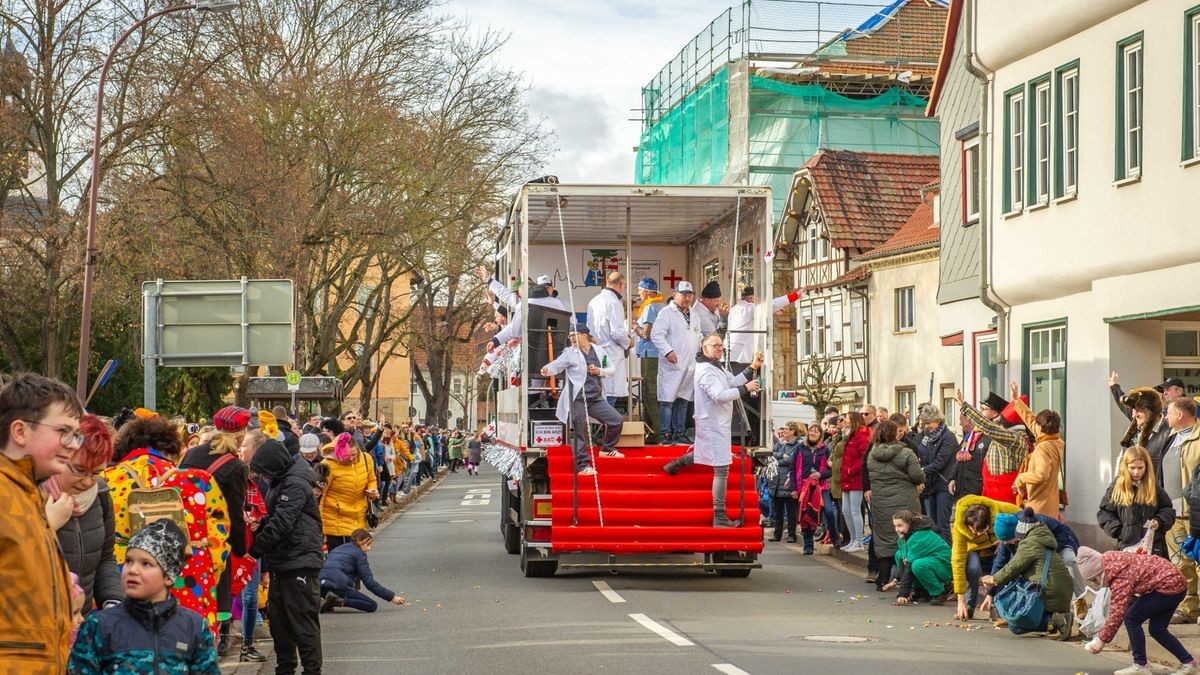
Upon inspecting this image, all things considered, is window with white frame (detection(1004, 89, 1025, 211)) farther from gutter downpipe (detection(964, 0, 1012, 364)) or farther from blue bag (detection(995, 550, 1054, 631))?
blue bag (detection(995, 550, 1054, 631))

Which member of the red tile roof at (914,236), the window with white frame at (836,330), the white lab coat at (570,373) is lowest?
the white lab coat at (570,373)

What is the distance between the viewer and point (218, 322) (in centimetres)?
2250

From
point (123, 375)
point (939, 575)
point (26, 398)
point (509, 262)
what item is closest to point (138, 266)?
point (123, 375)

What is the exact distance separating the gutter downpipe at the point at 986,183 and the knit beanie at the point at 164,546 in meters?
18.4

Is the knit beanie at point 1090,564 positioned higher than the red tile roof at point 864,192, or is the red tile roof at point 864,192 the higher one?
the red tile roof at point 864,192

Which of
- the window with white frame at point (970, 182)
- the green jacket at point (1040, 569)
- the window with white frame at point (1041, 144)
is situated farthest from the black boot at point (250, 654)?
the window with white frame at point (970, 182)

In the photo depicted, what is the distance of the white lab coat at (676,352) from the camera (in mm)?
18375

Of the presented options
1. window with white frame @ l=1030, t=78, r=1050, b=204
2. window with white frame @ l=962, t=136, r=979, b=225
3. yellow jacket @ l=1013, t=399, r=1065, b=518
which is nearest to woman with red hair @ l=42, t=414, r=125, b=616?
yellow jacket @ l=1013, t=399, r=1065, b=518

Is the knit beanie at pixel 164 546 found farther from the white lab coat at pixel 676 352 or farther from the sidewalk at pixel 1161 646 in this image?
the white lab coat at pixel 676 352

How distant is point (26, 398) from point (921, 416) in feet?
48.7

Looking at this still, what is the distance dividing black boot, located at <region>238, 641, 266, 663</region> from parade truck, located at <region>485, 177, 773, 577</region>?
493 cm

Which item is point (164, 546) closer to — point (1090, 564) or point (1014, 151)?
point (1090, 564)

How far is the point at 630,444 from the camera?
1820cm

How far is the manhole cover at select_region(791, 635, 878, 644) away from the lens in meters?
12.4
